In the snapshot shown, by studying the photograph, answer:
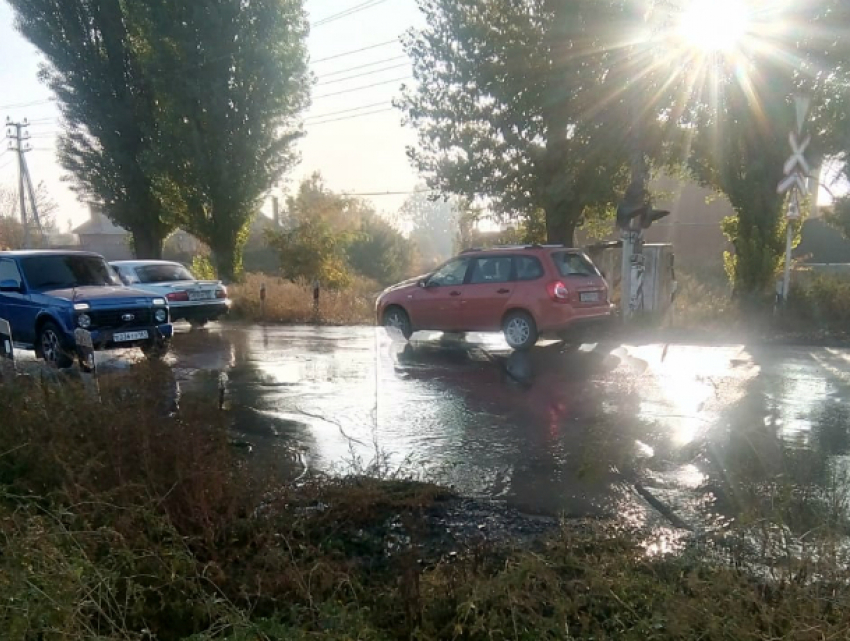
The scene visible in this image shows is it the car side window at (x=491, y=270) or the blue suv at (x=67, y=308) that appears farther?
the car side window at (x=491, y=270)

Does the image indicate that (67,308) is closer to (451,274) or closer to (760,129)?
(451,274)

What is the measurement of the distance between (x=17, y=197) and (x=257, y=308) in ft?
140

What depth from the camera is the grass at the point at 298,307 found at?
17.6 metres

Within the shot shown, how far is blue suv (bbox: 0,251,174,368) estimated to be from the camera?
10398mm

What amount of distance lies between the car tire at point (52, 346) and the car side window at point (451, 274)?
630 cm

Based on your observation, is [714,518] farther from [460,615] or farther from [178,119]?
[178,119]

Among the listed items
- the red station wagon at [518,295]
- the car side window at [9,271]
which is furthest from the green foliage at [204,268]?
the red station wagon at [518,295]

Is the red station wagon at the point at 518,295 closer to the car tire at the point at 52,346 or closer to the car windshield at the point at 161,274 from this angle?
the car tire at the point at 52,346

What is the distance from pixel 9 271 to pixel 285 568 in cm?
998

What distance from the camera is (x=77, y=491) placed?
3951 mm

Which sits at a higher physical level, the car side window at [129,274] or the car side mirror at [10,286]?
the car side window at [129,274]

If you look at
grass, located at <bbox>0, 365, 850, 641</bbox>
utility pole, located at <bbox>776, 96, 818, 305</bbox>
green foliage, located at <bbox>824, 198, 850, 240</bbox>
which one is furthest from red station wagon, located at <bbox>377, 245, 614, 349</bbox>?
green foliage, located at <bbox>824, 198, 850, 240</bbox>

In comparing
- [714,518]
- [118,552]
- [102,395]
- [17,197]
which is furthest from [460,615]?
[17,197]

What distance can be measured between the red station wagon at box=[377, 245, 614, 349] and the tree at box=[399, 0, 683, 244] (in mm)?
4934
